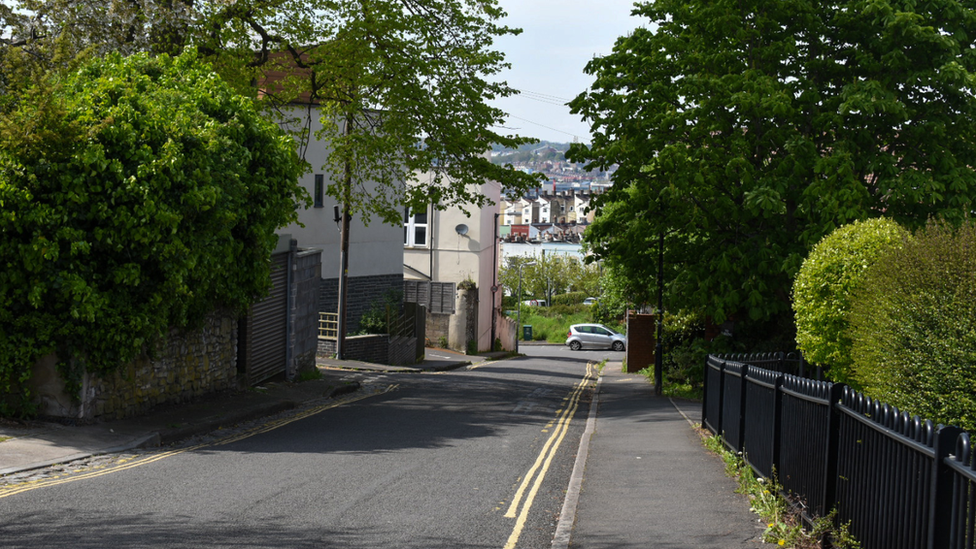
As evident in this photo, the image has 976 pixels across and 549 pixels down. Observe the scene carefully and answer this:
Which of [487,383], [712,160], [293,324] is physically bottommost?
[487,383]

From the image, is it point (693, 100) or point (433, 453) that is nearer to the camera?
point (433, 453)

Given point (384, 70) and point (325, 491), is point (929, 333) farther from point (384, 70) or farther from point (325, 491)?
point (384, 70)

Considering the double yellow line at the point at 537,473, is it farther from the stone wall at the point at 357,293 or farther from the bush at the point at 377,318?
the stone wall at the point at 357,293

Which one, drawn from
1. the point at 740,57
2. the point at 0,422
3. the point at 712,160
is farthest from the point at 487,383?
the point at 0,422

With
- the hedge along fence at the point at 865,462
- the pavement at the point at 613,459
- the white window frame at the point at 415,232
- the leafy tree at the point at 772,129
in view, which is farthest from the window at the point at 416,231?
the hedge along fence at the point at 865,462

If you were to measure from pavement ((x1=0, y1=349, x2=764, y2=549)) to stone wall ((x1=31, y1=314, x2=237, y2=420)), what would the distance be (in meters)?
0.24

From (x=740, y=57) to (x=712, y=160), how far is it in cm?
295

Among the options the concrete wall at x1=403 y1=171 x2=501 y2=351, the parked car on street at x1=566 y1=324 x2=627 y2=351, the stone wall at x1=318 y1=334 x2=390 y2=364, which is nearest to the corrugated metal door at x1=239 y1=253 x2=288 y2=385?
the stone wall at x1=318 y1=334 x2=390 y2=364

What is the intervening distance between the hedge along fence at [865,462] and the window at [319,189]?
82.9 ft

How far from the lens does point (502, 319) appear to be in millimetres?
56406

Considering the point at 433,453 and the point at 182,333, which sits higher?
the point at 182,333

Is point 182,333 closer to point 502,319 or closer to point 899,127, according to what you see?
point 899,127

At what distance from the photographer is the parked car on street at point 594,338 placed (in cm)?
5547

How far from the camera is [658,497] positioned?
28.4 feet
